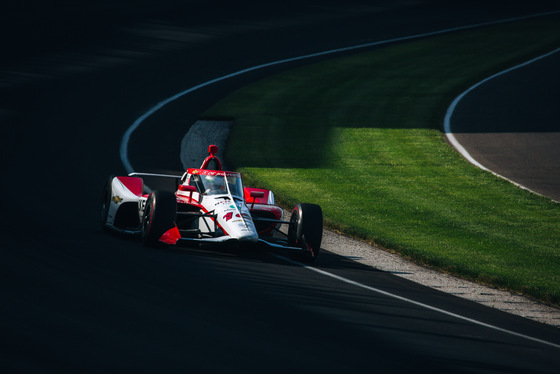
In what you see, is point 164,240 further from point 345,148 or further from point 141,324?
point 345,148

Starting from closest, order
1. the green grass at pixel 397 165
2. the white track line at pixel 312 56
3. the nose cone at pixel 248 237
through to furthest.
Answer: the white track line at pixel 312 56
the nose cone at pixel 248 237
the green grass at pixel 397 165

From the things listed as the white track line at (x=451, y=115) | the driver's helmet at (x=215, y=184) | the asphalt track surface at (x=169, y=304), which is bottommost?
the asphalt track surface at (x=169, y=304)

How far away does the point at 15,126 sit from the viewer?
24844mm

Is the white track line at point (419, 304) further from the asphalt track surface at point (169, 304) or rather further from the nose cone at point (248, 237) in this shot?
the nose cone at point (248, 237)

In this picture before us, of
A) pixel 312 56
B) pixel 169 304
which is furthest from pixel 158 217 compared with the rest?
pixel 312 56

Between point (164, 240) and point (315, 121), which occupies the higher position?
point (315, 121)

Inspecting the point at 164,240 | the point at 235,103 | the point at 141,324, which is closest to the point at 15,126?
the point at 235,103

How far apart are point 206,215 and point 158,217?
35.0 inches

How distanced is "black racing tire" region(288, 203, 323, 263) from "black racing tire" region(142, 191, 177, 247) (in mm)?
2210

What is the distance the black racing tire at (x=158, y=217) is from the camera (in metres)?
13.1

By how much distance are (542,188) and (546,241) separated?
19.4 feet

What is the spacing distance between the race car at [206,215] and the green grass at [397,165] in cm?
254

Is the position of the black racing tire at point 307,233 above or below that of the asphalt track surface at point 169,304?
above

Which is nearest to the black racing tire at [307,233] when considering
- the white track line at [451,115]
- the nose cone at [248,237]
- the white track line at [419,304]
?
the white track line at [419,304]
